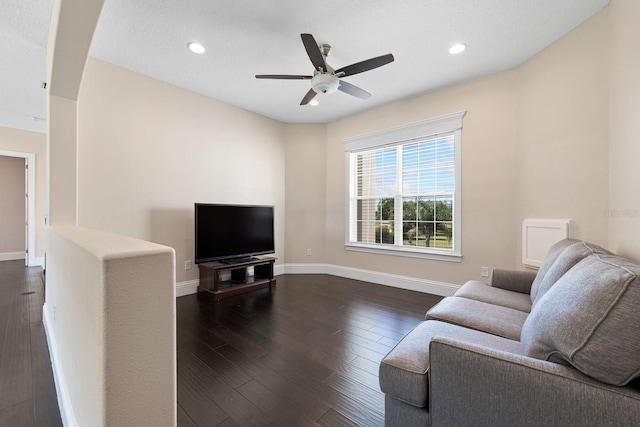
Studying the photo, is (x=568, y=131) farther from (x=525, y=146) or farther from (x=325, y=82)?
(x=325, y=82)

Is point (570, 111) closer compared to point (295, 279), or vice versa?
point (570, 111)

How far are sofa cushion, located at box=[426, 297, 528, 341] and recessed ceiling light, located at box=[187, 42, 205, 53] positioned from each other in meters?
3.21

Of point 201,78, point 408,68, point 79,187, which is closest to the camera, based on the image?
point 79,187

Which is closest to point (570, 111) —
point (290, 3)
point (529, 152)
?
point (529, 152)

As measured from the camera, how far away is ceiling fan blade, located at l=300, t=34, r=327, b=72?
6.72ft

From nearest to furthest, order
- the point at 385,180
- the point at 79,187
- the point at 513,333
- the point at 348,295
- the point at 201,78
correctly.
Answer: the point at 513,333 < the point at 79,187 < the point at 201,78 < the point at 348,295 < the point at 385,180

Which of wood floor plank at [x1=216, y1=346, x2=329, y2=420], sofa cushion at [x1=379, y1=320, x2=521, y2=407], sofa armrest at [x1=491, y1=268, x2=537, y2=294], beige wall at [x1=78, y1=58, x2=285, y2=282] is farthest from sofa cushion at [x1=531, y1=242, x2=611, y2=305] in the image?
beige wall at [x1=78, y1=58, x2=285, y2=282]

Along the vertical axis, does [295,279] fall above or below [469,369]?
below

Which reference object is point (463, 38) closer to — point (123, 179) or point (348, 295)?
point (348, 295)

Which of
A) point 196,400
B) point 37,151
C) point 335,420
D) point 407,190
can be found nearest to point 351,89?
point 407,190

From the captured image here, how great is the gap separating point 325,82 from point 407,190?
2175mm

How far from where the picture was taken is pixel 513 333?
1473 millimetres

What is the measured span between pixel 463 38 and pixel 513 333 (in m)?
2.60

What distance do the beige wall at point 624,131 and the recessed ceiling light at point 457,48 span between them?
104 cm
